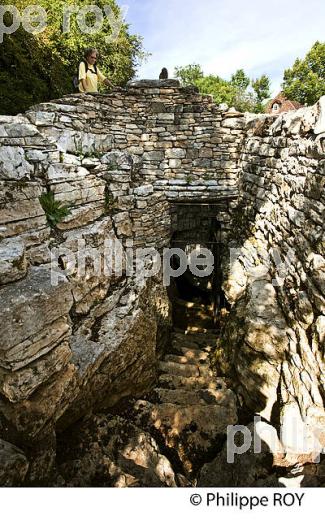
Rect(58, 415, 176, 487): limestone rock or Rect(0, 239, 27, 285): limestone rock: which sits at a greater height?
Rect(0, 239, 27, 285): limestone rock

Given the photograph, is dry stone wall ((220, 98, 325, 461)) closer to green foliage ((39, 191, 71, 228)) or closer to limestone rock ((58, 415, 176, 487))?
limestone rock ((58, 415, 176, 487))

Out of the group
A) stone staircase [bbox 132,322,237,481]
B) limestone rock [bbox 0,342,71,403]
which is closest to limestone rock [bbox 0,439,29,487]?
limestone rock [bbox 0,342,71,403]

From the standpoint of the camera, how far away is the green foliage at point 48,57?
5.67m

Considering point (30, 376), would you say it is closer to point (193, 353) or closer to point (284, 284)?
point (284, 284)

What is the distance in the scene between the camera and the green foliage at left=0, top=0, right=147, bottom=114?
5672 millimetres

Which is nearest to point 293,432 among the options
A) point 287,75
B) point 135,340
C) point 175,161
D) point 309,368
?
point 309,368

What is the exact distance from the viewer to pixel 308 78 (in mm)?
17281

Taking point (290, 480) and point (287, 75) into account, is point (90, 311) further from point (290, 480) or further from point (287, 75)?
point (287, 75)

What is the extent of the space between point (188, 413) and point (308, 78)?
829 inches

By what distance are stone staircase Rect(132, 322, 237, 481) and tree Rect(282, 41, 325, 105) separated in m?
19.2

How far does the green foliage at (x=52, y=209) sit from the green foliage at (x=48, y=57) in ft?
9.74

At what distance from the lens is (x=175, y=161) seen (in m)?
6.55

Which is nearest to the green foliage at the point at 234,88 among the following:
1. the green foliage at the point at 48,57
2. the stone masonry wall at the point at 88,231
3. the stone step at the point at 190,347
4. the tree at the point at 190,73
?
the tree at the point at 190,73

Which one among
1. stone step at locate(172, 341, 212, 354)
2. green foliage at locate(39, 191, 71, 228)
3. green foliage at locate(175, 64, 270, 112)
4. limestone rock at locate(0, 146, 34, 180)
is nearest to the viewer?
limestone rock at locate(0, 146, 34, 180)
